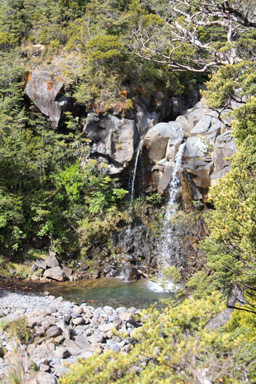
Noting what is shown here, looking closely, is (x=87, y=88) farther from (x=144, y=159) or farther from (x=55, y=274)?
(x=55, y=274)

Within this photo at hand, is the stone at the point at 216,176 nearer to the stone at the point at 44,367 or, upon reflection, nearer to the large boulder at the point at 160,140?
the large boulder at the point at 160,140

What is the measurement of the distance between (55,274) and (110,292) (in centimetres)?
262

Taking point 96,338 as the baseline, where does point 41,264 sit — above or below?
below

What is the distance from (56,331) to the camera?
23.9ft

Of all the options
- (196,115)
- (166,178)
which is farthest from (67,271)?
(196,115)

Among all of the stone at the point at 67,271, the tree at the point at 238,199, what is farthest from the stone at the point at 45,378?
the stone at the point at 67,271

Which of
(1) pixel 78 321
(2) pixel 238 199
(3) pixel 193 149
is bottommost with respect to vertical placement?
(1) pixel 78 321

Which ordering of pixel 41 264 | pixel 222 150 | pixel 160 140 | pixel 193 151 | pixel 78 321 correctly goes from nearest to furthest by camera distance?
pixel 78 321 < pixel 41 264 < pixel 222 150 < pixel 193 151 < pixel 160 140

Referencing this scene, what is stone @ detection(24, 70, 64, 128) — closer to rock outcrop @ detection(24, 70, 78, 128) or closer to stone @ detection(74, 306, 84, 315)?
rock outcrop @ detection(24, 70, 78, 128)

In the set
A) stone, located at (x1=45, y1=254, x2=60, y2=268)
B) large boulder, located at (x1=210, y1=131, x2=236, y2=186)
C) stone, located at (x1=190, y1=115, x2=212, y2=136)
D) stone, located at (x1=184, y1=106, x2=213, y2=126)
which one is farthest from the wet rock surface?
stone, located at (x1=184, y1=106, x2=213, y2=126)

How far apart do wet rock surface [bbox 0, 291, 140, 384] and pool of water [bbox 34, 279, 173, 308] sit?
0.69m

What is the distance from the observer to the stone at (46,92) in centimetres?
1594

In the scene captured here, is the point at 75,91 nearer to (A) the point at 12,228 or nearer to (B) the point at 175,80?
(B) the point at 175,80

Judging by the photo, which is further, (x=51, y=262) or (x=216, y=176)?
(x=216, y=176)
